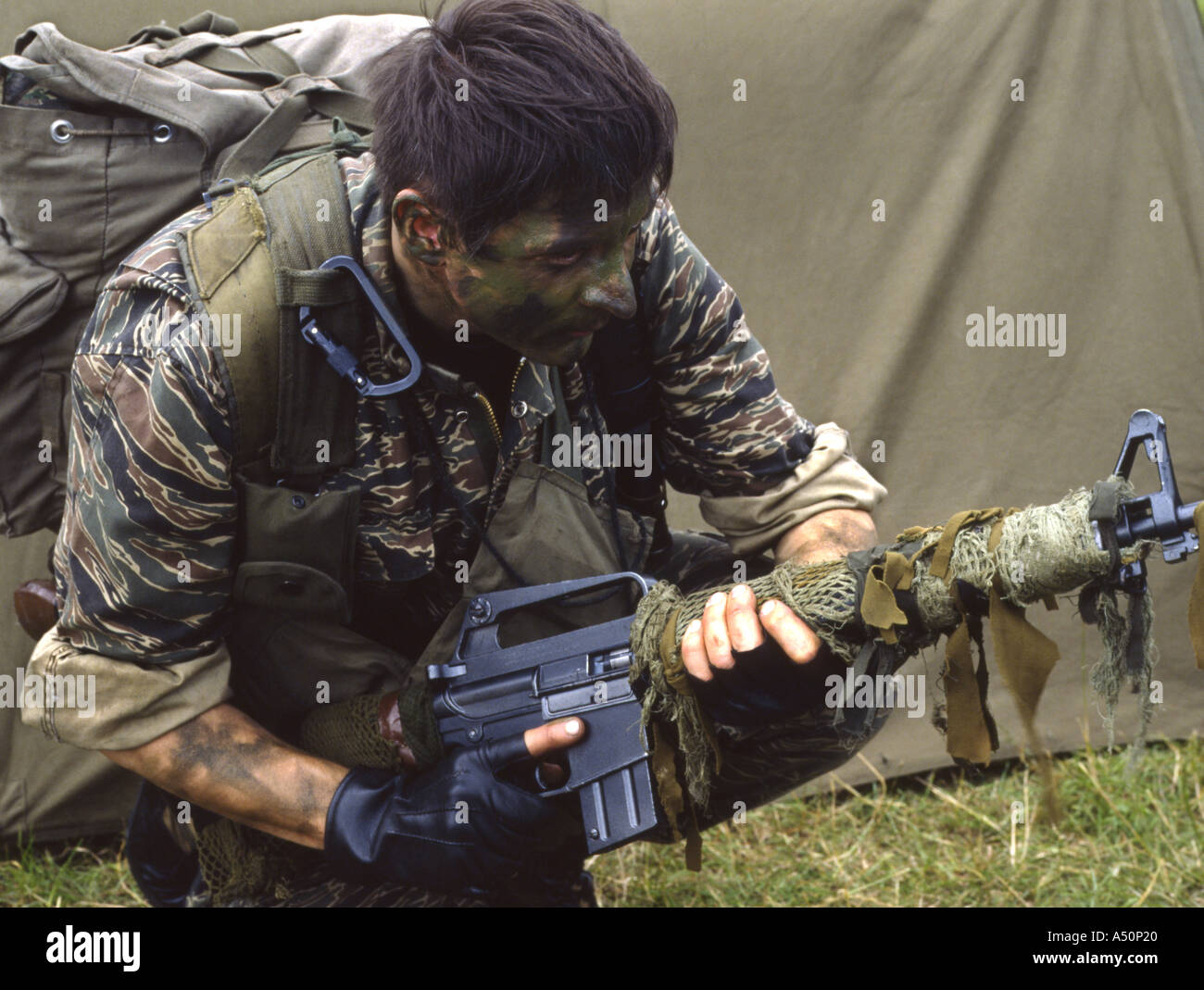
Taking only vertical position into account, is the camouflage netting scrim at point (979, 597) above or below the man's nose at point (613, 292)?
below

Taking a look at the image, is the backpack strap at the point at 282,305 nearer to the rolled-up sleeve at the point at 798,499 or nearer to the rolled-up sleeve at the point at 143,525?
the rolled-up sleeve at the point at 143,525

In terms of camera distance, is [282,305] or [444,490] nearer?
[282,305]

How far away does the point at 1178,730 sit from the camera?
3.19 meters

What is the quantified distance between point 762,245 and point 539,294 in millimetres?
1330

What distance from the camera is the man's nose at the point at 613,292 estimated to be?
1948mm

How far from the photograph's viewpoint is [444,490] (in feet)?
7.39

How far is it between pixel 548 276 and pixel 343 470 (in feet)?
1.59

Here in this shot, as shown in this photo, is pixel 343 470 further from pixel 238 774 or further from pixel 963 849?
pixel 963 849

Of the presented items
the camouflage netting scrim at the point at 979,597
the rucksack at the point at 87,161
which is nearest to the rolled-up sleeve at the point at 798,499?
the camouflage netting scrim at the point at 979,597

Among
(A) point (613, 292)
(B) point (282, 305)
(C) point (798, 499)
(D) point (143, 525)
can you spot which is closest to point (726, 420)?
(C) point (798, 499)

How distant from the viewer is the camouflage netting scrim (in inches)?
60.1

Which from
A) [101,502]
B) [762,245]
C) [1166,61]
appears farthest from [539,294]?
[1166,61]

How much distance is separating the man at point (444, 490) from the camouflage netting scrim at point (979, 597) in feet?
0.24

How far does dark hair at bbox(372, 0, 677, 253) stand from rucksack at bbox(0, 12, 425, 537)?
367 mm
